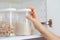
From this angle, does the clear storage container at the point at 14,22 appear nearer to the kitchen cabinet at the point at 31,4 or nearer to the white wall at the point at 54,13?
the kitchen cabinet at the point at 31,4

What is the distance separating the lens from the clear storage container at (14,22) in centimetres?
80

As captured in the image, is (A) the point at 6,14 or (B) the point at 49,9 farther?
(B) the point at 49,9

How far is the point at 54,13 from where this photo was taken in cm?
107

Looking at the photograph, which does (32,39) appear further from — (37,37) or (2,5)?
(2,5)

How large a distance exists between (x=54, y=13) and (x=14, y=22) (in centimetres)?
36

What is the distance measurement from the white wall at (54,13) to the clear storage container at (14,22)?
0.25m

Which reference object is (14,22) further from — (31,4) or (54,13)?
(54,13)

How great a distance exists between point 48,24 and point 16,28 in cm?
25

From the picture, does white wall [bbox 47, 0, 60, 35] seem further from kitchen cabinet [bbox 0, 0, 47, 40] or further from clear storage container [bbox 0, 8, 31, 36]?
clear storage container [bbox 0, 8, 31, 36]

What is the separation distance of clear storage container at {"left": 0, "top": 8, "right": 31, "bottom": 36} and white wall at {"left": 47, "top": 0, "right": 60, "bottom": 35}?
247 millimetres

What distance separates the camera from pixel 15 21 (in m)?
0.87

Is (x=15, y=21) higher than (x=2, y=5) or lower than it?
Answer: lower

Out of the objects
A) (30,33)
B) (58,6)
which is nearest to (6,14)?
(30,33)

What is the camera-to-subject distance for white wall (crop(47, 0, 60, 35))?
41.3 inches
